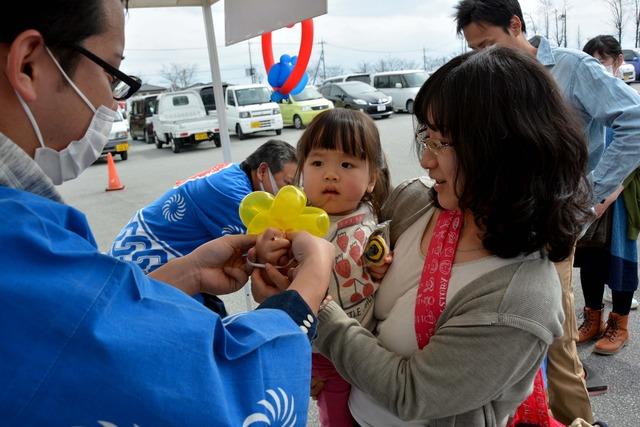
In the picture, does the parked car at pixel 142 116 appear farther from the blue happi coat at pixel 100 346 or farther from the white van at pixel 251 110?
the blue happi coat at pixel 100 346

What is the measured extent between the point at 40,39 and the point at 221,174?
1.92m

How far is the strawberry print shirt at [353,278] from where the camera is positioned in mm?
1517

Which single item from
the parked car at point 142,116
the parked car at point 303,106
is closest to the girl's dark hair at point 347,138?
the parked car at point 303,106

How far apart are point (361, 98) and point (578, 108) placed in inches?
641

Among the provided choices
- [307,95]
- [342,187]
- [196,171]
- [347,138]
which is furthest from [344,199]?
[307,95]

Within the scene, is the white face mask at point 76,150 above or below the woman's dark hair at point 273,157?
above

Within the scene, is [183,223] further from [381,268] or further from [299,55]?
[381,268]

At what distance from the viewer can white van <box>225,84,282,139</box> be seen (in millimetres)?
16531

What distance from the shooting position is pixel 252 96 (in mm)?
17047

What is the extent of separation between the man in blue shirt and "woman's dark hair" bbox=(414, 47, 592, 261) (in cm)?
92

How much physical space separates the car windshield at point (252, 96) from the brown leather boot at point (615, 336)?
1496cm

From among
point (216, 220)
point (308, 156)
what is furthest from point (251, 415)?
point (216, 220)

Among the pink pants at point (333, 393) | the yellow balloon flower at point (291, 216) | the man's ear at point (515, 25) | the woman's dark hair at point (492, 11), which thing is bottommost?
the pink pants at point (333, 393)

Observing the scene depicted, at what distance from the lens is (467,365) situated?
1.09 m
